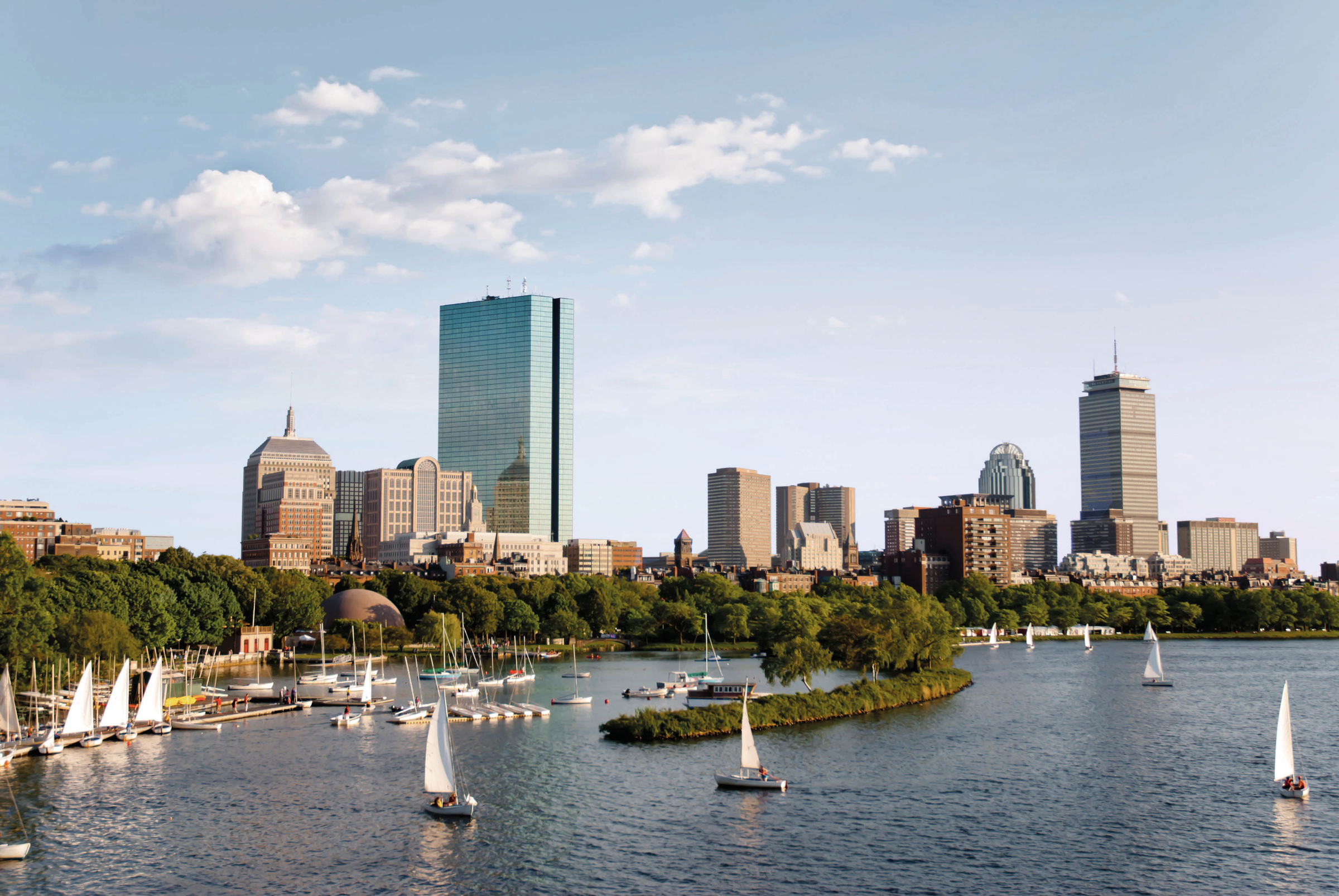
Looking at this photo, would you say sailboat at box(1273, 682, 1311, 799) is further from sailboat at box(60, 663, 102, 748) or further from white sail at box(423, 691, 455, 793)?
sailboat at box(60, 663, 102, 748)

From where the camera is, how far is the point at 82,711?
104438 millimetres

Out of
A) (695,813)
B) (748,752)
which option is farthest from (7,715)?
(748,752)

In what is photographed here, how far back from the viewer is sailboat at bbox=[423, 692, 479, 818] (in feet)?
255

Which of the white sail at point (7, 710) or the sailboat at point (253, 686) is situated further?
the sailboat at point (253, 686)

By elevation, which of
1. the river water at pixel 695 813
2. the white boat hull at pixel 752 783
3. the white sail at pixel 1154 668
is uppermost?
the white sail at pixel 1154 668

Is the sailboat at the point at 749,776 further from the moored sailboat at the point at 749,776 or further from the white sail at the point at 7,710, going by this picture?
the white sail at the point at 7,710

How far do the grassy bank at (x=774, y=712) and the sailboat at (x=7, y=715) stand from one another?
49.6 m

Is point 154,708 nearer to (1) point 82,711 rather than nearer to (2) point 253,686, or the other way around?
(1) point 82,711

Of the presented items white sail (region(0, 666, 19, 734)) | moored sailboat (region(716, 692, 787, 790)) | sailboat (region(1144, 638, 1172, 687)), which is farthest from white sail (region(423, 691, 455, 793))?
sailboat (region(1144, 638, 1172, 687))

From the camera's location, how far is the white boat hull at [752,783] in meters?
83.9

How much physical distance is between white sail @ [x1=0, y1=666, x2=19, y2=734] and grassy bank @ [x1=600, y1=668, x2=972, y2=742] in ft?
163

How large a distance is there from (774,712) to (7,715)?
65810 mm

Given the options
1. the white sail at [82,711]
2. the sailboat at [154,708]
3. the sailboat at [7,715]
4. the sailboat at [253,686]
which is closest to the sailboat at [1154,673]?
the sailboat at [253,686]

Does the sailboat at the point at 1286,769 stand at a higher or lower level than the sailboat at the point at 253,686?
higher
